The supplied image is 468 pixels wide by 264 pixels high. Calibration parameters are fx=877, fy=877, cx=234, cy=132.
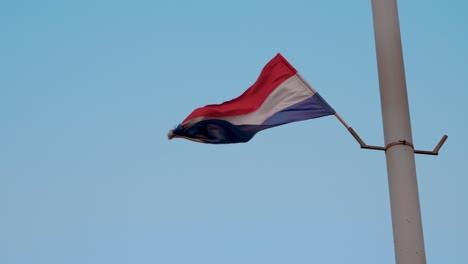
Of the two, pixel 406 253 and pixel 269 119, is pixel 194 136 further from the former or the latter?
pixel 406 253

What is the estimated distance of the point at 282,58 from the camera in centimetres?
1222

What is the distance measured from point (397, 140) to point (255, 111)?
107 inches

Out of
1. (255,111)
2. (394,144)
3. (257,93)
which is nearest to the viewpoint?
(394,144)

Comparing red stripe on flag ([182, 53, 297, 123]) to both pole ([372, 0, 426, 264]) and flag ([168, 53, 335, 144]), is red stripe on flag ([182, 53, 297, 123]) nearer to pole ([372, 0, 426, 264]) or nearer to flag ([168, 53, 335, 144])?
flag ([168, 53, 335, 144])

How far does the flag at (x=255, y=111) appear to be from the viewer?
39.6 feet

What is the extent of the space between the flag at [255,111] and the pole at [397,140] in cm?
152

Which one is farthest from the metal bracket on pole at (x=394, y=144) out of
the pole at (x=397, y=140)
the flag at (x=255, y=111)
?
the flag at (x=255, y=111)

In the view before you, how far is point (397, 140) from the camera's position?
1008 cm

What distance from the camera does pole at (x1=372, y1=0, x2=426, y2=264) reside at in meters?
9.55

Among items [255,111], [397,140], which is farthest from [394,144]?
[255,111]

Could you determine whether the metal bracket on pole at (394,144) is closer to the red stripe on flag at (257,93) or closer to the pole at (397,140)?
the pole at (397,140)

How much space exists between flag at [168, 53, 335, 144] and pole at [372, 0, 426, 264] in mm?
1517

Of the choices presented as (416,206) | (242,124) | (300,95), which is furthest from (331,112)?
(416,206)

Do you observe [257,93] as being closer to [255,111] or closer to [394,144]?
[255,111]
